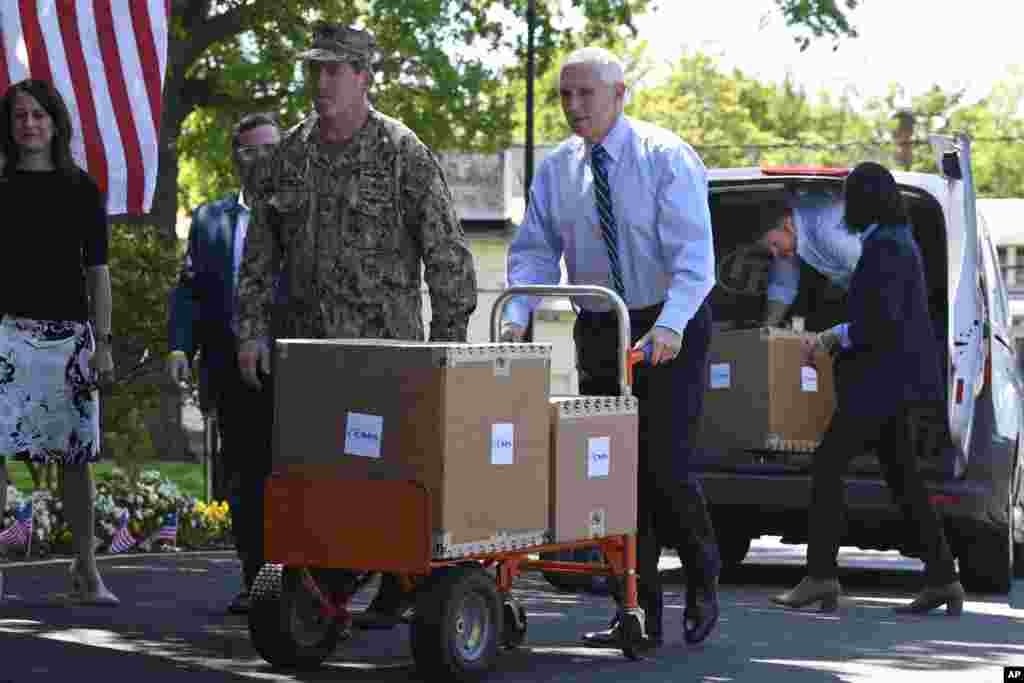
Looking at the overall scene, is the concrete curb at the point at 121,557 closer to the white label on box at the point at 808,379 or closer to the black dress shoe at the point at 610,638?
the white label on box at the point at 808,379

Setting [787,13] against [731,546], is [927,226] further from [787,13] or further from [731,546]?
[787,13]

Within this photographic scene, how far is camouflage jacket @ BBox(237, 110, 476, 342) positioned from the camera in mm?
7844

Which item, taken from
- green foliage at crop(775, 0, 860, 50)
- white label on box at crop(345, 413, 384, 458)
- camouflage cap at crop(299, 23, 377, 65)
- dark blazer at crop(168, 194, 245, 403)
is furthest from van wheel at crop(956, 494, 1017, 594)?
green foliage at crop(775, 0, 860, 50)

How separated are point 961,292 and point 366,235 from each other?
13.2ft

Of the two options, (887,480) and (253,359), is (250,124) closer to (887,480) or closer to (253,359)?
(253,359)

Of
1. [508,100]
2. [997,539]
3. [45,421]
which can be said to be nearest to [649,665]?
[45,421]

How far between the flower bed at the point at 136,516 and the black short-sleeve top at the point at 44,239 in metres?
2.89

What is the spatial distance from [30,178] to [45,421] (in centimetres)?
92

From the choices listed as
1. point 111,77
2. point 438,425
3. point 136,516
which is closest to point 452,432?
point 438,425

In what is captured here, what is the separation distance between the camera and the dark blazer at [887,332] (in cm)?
1029

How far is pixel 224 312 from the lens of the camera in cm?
943

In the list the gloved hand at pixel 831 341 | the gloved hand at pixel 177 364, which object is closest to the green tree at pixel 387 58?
the gloved hand at pixel 831 341

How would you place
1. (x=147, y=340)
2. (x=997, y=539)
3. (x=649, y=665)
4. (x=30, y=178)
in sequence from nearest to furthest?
(x=649, y=665)
(x=30, y=178)
(x=997, y=539)
(x=147, y=340)

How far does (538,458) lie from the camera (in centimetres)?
753
